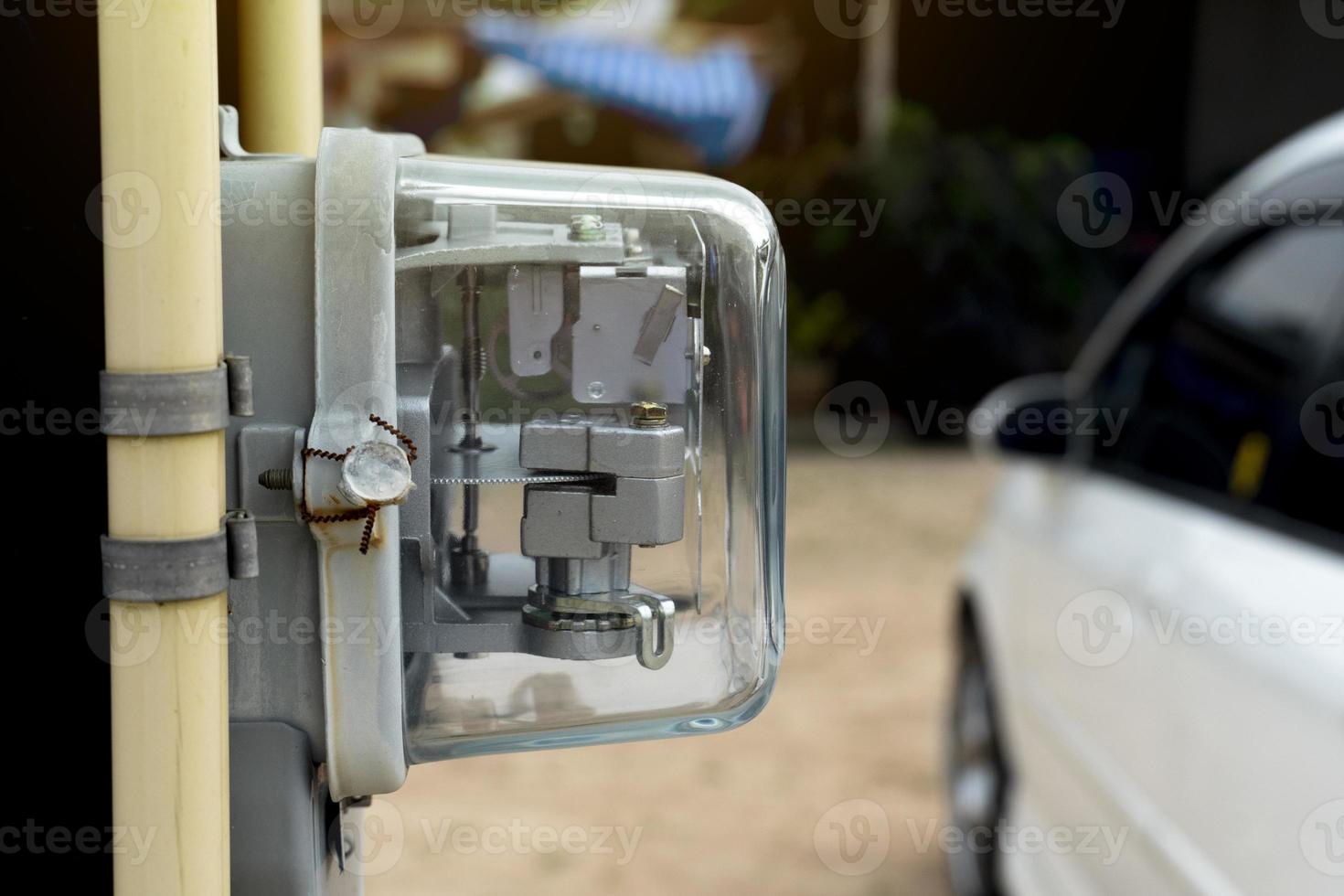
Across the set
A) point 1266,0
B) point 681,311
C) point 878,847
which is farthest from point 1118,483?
point 1266,0

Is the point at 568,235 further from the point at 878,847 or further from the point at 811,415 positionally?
the point at 811,415

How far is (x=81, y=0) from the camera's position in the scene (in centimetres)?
124

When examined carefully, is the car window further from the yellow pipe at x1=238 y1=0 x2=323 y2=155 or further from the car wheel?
the yellow pipe at x1=238 y1=0 x2=323 y2=155

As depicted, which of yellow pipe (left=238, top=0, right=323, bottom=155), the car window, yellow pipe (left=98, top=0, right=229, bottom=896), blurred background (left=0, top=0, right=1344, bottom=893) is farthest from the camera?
blurred background (left=0, top=0, right=1344, bottom=893)

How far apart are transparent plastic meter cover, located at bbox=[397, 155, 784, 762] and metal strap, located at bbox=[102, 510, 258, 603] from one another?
0.21m

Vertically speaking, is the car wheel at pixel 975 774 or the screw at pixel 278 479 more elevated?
the screw at pixel 278 479

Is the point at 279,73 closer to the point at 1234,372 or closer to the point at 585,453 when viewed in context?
the point at 585,453

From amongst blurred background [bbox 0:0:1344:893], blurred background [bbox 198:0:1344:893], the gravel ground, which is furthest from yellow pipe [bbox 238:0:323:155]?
blurred background [bbox 198:0:1344:893]

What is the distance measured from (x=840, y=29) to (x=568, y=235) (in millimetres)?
12336

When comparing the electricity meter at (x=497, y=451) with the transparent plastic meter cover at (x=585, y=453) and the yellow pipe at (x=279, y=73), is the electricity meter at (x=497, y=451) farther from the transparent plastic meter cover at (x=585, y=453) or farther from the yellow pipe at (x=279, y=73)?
the yellow pipe at (x=279, y=73)

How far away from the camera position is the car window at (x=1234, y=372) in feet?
8.54

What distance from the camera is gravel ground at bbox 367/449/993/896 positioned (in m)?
4.25

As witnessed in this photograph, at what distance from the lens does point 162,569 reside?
1096mm

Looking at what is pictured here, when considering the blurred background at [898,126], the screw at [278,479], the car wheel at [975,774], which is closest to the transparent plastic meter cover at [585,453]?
the screw at [278,479]
